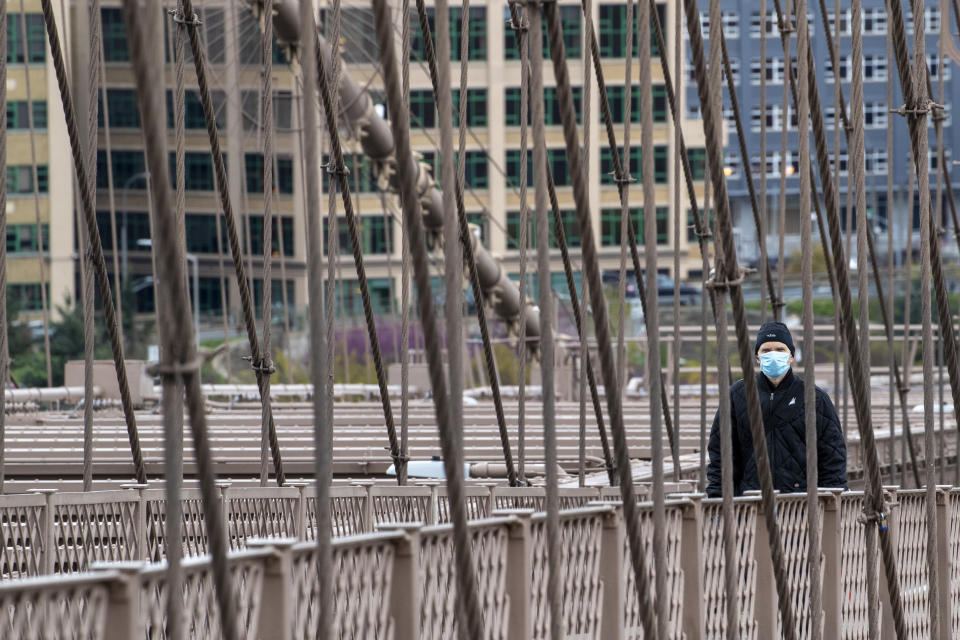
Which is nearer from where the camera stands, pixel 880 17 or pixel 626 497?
pixel 626 497

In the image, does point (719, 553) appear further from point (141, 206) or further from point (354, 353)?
point (141, 206)

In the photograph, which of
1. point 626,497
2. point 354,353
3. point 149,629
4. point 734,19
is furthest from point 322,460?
point 734,19

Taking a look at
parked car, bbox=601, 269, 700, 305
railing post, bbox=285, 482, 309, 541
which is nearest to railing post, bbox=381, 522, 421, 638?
railing post, bbox=285, 482, 309, 541

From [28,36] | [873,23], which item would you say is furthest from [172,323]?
[873,23]

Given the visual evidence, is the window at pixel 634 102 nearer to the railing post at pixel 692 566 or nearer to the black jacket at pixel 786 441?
the black jacket at pixel 786 441

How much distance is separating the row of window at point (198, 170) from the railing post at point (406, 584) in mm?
41875

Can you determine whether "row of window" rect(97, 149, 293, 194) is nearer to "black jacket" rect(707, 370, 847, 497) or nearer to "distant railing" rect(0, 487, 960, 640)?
"black jacket" rect(707, 370, 847, 497)

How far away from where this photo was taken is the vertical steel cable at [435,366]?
353cm

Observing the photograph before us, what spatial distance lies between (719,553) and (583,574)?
72cm

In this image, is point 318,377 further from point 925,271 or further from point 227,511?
point 227,511

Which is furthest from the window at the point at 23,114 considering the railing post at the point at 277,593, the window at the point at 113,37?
the railing post at the point at 277,593

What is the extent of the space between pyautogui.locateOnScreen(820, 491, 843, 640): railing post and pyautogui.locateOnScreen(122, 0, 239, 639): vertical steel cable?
2770mm

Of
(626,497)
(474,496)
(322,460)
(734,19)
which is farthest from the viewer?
(734,19)

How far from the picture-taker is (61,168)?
156ft
